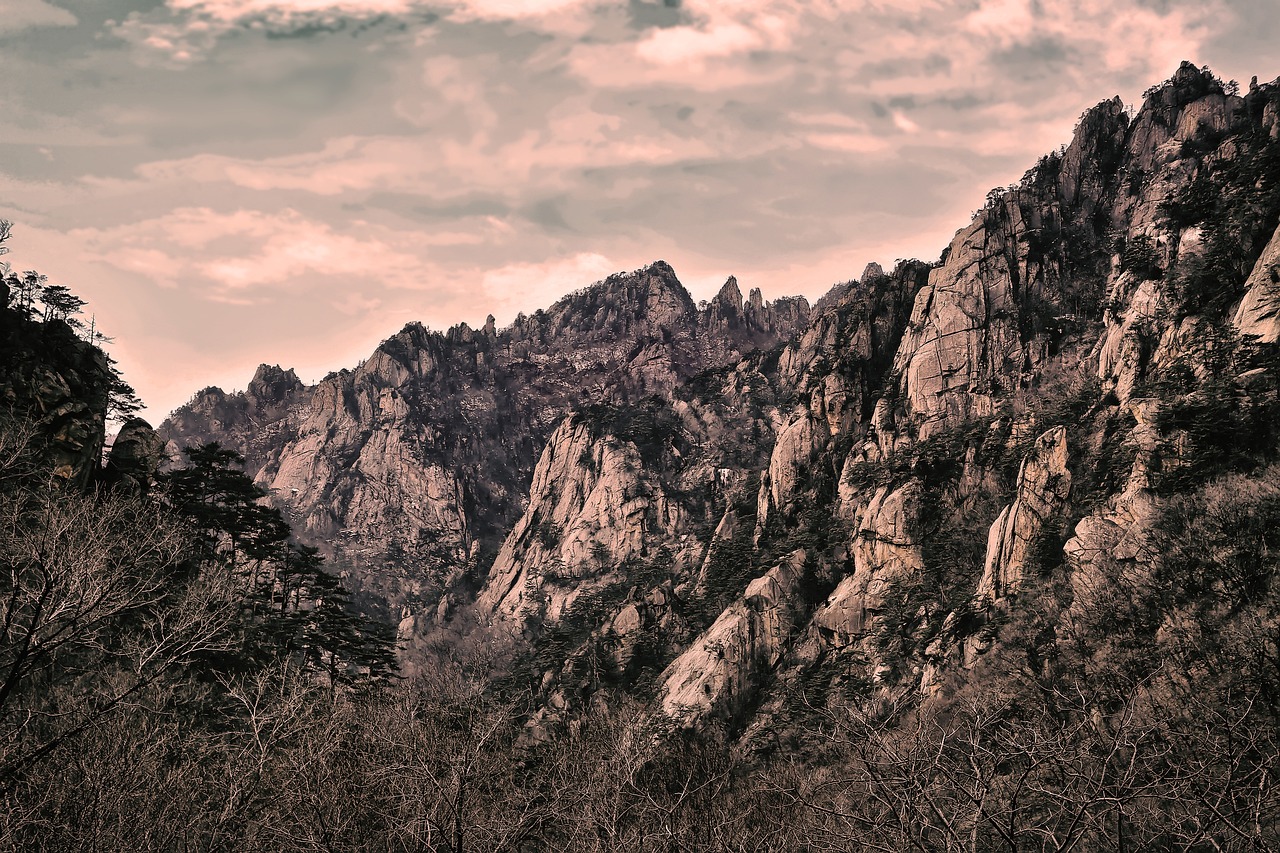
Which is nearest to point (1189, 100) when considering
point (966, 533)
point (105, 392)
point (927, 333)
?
point (927, 333)

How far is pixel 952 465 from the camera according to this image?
265ft

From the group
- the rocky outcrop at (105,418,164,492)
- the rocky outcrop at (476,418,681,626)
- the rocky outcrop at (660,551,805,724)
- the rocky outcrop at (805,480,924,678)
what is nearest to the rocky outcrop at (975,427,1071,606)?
the rocky outcrop at (805,480,924,678)

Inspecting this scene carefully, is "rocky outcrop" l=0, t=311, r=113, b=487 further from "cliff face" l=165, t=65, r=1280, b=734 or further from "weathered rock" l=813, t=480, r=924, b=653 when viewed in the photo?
"weathered rock" l=813, t=480, r=924, b=653

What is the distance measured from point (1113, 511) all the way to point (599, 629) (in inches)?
2234

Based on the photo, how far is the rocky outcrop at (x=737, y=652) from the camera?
7275 centimetres

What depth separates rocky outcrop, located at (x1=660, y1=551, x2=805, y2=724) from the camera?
72750 mm

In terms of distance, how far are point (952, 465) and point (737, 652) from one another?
27.0m

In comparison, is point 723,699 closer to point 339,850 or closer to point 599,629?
point 599,629

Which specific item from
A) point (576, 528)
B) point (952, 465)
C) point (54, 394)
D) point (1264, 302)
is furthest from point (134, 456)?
point (576, 528)

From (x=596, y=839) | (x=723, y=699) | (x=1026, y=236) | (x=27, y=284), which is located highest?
(x=1026, y=236)

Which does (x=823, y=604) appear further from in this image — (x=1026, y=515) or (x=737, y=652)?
(x=1026, y=515)

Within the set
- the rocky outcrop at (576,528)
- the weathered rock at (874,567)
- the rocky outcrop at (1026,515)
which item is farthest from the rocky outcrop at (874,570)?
the rocky outcrop at (576,528)

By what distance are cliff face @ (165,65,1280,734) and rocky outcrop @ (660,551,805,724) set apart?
21 cm

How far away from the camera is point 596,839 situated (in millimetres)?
20516
